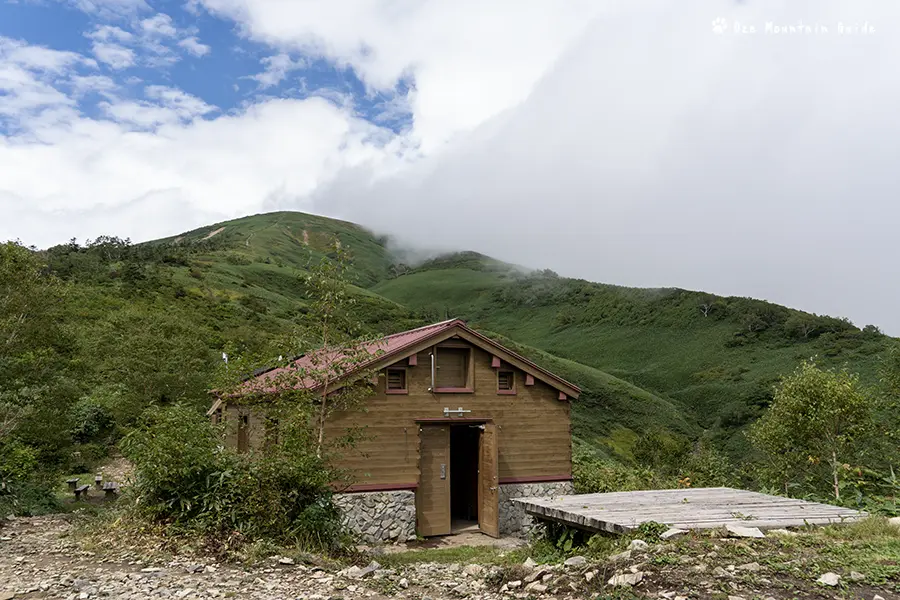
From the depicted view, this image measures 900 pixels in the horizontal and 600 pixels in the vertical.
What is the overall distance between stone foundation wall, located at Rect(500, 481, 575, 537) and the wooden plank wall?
28 centimetres

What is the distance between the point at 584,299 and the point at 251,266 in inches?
2397

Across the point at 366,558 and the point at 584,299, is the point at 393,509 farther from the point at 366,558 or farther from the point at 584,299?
the point at 584,299

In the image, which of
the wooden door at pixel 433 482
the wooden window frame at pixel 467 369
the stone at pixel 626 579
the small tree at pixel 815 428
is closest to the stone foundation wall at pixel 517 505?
the wooden door at pixel 433 482

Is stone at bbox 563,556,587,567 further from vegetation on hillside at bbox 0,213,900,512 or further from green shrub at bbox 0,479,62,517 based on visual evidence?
green shrub at bbox 0,479,62,517

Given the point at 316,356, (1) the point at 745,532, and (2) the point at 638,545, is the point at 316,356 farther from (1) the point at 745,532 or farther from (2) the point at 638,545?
(1) the point at 745,532

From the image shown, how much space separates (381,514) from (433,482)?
179cm

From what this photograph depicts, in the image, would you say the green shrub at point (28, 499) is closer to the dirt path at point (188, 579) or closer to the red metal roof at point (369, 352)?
the dirt path at point (188, 579)

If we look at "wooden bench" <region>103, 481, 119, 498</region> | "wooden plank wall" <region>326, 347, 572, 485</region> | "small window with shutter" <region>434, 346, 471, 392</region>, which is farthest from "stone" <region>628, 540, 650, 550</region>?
"wooden bench" <region>103, 481, 119, 498</region>

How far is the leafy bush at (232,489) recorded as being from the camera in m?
11.1

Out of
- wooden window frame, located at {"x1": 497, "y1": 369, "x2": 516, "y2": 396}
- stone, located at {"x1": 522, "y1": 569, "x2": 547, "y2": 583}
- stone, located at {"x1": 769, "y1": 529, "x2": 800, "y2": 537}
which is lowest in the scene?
stone, located at {"x1": 522, "y1": 569, "x2": 547, "y2": 583}

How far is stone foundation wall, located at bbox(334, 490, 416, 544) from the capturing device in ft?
51.8

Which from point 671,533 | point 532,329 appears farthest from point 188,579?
point 532,329

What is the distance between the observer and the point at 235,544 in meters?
10.6

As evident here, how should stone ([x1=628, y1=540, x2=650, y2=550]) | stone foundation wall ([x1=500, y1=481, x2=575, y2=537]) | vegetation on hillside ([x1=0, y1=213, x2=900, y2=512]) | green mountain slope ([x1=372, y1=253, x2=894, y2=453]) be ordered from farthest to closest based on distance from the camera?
green mountain slope ([x1=372, y1=253, x2=894, y2=453]) → stone foundation wall ([x1=500, y1=481, x2=575, y2=537]) → vegetation on hillside ([x1=0, y1=213, x2=900, y2=512]) → stone ([x1=628, y1=540, x2=650, y2=550])
